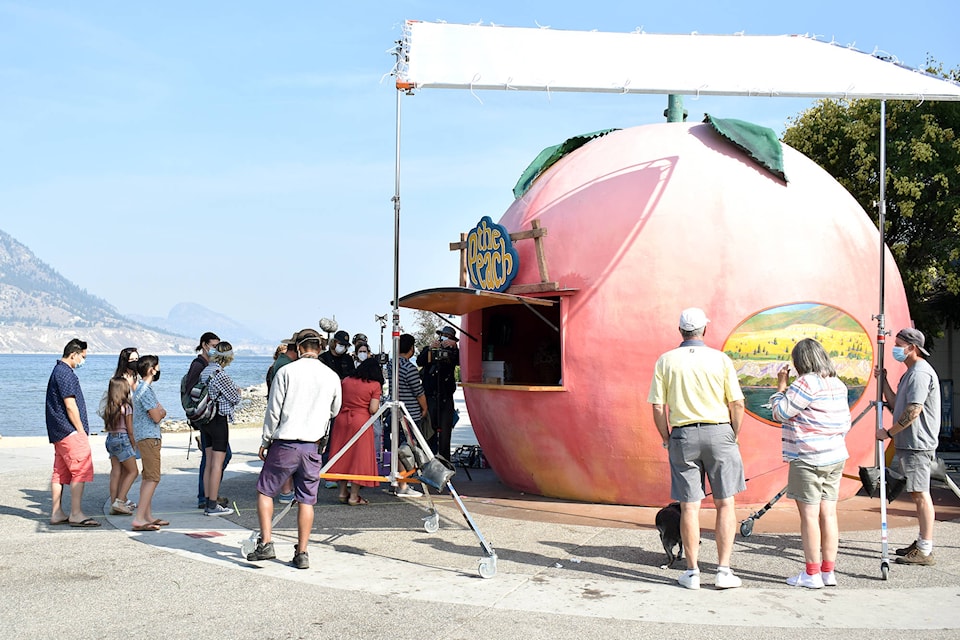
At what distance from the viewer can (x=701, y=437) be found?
6.11m

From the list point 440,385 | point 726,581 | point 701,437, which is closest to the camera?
point 726,581

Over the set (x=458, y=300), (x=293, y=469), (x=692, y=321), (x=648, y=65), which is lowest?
(x=293, y=469)

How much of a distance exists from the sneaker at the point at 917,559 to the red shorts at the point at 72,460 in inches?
278

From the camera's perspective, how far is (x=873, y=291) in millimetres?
9328

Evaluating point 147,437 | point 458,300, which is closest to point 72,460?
point 147,437

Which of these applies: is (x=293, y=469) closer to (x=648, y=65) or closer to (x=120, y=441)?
(x=120, y=441)

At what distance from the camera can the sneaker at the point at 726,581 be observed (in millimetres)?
5980

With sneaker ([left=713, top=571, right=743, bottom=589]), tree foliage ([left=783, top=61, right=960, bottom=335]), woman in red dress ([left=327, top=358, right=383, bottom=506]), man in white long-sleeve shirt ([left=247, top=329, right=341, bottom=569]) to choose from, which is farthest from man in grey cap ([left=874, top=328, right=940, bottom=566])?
tree foliage ([left=783, top=61, right=960, bottom=335])

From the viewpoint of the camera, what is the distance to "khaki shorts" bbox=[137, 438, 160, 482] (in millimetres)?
8125

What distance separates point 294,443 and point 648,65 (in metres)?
4.74

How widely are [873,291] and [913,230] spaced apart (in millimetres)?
6150

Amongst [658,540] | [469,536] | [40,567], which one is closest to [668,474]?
[658,540]

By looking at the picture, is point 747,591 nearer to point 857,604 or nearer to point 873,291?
point 857,604

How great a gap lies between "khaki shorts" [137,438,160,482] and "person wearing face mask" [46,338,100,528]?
534 millimetres
